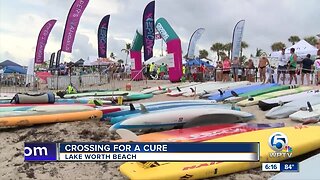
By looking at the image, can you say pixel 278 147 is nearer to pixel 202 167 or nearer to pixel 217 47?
pixel 202 167

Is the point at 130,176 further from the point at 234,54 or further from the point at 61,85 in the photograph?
the point at 61,85

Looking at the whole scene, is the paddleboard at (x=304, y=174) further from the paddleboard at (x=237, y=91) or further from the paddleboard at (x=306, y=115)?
the paddleboard at (x=237, y=91)

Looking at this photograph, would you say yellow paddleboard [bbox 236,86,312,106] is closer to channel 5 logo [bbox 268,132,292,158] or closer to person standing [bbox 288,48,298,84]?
person standing [bbox 288,48,298,84]

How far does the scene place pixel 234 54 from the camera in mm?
16875

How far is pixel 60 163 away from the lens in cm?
486

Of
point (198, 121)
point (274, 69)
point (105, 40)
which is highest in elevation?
point (105, 40)

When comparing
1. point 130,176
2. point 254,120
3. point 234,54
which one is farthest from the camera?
point 234,54

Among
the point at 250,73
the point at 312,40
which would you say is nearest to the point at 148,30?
the point at 250,73

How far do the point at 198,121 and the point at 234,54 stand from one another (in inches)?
440

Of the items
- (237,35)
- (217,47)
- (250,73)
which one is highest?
(217,47)

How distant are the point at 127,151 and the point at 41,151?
29.5 inches

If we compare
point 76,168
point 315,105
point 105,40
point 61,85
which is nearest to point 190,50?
point 105,40

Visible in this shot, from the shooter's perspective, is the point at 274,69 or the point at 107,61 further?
the point at 107,61

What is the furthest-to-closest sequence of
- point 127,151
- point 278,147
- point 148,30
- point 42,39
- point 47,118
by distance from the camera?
point 42,39
point 148,30
point 47,118
point 278,147
point 127,151
